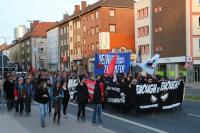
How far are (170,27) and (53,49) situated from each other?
55099 millimetres

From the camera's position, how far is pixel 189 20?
57.9 m

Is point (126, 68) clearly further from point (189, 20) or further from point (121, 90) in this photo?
point (189, 20)

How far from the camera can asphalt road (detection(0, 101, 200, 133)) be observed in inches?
551

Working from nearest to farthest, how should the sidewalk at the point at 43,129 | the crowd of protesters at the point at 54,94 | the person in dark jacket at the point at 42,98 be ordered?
the sidewalk at the point at 43,129 < the person in dark jacket at the point at 42,98 < the crowd of protesters at the point at 54,94

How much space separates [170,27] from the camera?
6084 centimetres

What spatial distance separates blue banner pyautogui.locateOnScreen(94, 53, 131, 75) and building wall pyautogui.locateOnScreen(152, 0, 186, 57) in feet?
115

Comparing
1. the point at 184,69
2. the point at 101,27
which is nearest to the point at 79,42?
the point at 101,27

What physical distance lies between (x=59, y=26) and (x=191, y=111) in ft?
280

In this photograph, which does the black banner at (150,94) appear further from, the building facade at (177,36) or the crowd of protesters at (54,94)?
the building facade at (177,36)

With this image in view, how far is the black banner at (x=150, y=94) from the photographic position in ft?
60.6

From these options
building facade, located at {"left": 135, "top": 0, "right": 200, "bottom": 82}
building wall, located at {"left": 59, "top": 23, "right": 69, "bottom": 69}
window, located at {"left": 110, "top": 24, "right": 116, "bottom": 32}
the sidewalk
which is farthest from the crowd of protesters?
building wall, located at {"left": 59, "top": 23, "right": 69, "bottom": 69}

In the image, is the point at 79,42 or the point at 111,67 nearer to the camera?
the point at 111,67

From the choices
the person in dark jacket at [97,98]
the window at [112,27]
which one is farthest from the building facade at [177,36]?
the person in dark jacket at [97,98]

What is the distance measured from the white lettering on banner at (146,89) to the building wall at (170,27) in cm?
4020
